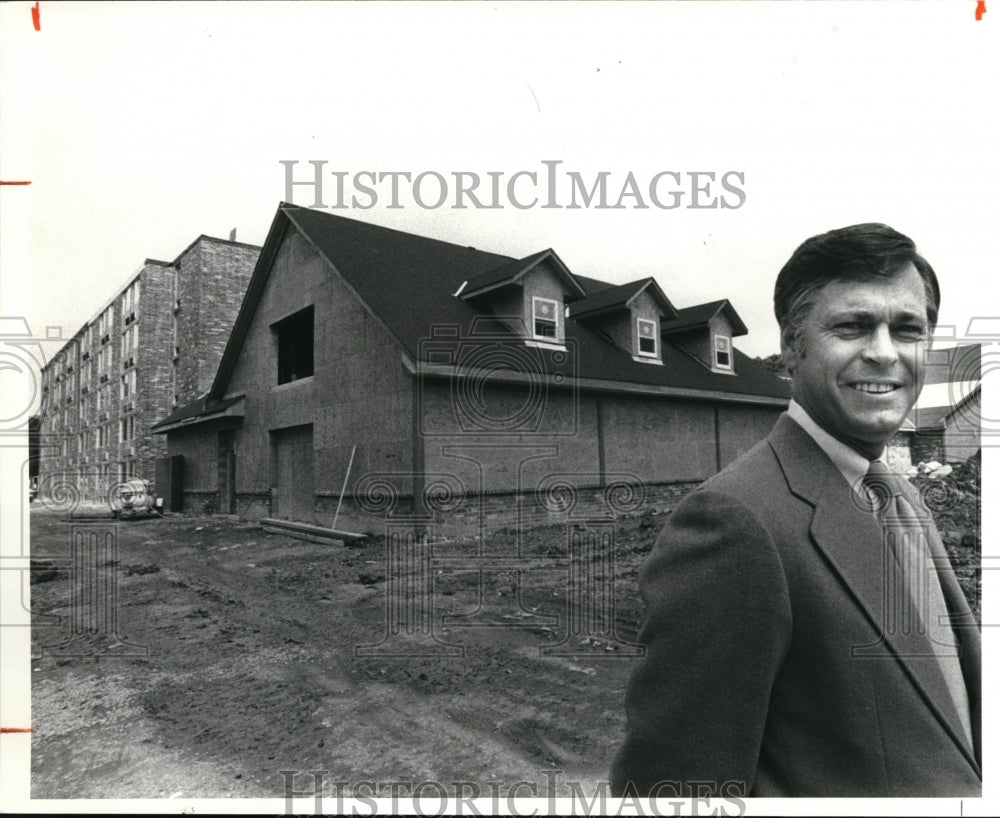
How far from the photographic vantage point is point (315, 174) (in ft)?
7.77

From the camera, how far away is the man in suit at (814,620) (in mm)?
1353

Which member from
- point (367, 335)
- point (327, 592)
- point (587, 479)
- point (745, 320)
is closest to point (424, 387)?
point (367, 335)

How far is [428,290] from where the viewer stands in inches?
92.0

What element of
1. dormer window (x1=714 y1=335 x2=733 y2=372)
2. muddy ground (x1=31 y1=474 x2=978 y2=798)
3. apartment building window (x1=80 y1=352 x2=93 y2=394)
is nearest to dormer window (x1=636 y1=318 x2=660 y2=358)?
dormer window (x1=714 y1=335 x2=733 y2=372)

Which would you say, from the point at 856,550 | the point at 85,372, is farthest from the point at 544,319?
the point at 85,372

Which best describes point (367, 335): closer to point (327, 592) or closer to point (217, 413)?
point (217, 413)

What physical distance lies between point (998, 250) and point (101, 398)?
134 inches

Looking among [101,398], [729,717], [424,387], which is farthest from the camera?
[101,398]

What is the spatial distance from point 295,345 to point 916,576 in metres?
2.19

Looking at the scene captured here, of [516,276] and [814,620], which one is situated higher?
[516,276]

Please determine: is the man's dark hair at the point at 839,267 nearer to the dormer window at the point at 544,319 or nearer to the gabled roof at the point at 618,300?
the gabled roof at the point at 618,300

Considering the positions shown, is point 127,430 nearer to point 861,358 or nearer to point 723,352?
point 723,352

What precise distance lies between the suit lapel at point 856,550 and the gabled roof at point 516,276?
39.7 inches

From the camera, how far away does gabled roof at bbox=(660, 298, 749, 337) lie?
2326mm
